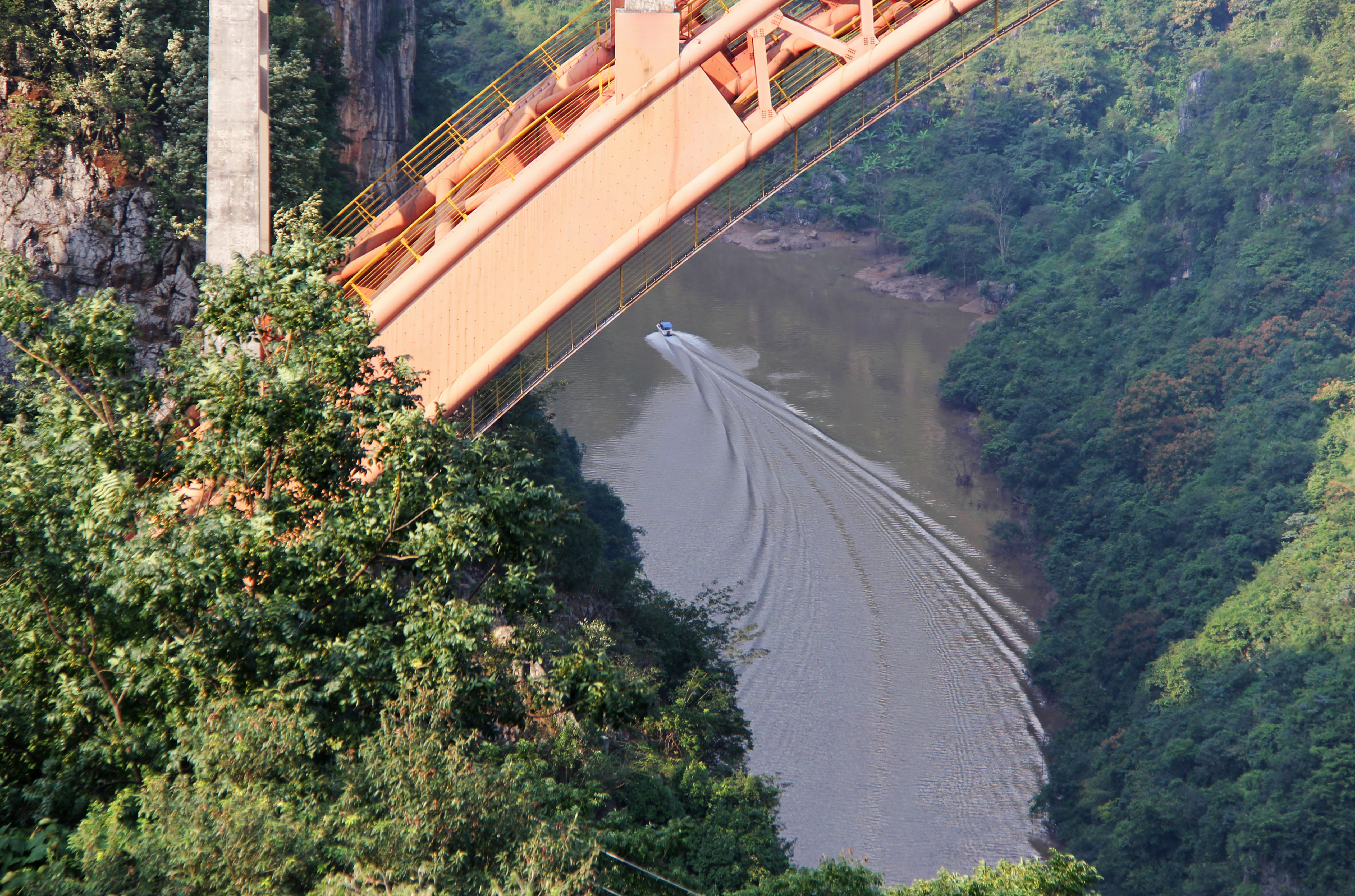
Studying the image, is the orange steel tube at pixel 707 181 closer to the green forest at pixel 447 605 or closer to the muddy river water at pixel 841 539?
the green forest at pixel 447 605

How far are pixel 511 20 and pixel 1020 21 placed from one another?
60.1 meters

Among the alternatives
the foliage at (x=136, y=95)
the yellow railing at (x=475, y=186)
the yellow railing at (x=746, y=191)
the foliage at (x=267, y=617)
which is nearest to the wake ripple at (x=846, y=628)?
the yellow railing at (x=746, y=191)

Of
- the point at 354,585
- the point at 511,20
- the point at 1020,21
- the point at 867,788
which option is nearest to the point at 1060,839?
the point at 867,788

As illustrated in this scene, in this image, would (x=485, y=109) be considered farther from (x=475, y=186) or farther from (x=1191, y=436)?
(x=1191, y=436)

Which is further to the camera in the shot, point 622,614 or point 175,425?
point 622,614

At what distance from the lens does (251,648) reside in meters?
7.11

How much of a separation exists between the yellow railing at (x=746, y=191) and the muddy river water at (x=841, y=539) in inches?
478

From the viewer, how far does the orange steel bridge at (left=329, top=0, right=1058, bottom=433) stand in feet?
39.0

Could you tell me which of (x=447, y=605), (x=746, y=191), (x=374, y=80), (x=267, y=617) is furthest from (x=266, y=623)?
(x=374, y=80)

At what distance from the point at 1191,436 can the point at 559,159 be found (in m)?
31.1

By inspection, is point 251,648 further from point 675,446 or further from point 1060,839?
point 675,446

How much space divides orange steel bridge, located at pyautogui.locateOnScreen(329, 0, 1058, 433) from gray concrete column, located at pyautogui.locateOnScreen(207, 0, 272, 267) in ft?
4.07

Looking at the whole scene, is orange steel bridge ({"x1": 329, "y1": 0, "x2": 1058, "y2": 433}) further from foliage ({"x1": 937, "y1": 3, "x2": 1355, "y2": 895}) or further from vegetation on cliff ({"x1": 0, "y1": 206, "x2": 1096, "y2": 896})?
foliage ({"x1": 937, "y1": 3, "x2": 1355, "y2": 895})

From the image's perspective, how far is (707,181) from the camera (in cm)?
1222
